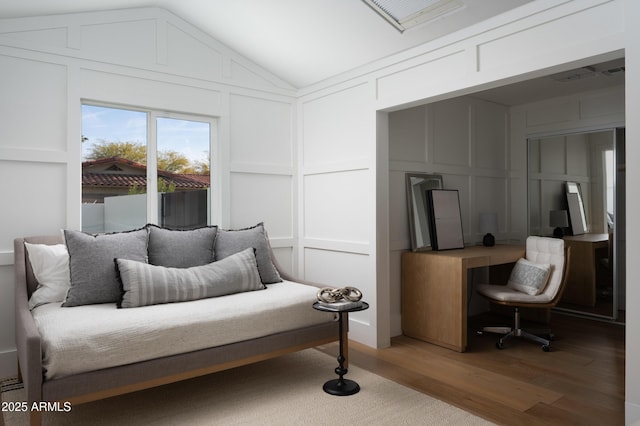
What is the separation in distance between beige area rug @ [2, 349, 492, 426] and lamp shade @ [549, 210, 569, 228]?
123 inches

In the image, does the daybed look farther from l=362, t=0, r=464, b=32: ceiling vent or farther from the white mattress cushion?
l=362, t=0, r=464, b=32: ceiling vent

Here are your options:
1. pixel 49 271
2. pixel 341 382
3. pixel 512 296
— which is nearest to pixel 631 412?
pixel 512 296

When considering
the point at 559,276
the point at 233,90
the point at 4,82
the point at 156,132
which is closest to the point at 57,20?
the point at 4,82

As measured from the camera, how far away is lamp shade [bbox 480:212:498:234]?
15.8 feet

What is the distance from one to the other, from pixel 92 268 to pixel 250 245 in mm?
1226

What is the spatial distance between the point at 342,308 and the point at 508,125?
378 centimetres

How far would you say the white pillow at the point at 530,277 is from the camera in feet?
12.6

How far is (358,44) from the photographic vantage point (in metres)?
3.58

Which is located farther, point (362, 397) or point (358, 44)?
point (358, 44)

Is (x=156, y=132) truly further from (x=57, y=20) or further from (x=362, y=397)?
(x=362, y=397)

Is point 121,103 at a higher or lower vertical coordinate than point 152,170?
higher

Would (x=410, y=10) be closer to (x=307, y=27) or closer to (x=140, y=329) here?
(x=307, y=27)

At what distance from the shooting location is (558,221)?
502 centimetres

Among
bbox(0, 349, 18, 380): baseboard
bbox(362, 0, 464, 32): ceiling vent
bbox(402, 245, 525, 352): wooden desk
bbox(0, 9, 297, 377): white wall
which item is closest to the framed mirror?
bbox(402, 245, 525, 352): wooden desk
